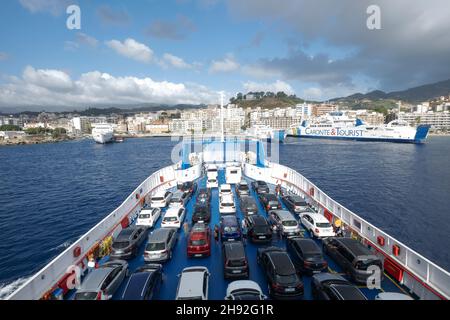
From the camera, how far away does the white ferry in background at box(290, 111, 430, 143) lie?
10494cm

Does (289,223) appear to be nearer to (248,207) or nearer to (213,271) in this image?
(248,207)

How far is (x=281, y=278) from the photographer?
852cm

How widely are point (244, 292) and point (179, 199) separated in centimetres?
1109

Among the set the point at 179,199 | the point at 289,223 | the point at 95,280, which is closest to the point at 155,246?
the point at 95,280

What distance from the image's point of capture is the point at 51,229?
21.9 m

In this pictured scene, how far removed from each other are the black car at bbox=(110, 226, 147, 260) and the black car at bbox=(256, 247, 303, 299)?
5.89 metres

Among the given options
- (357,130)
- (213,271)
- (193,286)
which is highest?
(357,130)

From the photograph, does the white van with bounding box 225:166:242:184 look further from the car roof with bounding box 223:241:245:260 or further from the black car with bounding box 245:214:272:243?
the car roof with bounding box 223:241:245:260

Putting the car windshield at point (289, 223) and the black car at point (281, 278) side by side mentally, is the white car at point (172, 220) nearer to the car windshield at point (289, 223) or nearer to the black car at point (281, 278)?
the car windshield at point (289, 223)

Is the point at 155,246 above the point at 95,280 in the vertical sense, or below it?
below

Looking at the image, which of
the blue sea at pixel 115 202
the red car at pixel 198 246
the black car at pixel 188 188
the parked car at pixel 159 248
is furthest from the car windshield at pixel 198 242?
the blue sea at pixel 115 202

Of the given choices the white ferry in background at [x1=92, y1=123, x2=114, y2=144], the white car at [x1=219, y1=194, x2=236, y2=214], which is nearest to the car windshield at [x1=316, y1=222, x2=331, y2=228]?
the white car at [x1=219, y1=194, x2=236, y2=214]

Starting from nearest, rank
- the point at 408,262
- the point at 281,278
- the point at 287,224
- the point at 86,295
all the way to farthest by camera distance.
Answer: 1. the point at 86,295
2. the point at 281,278
3. the point at 408,262
4. the point at 287,224
